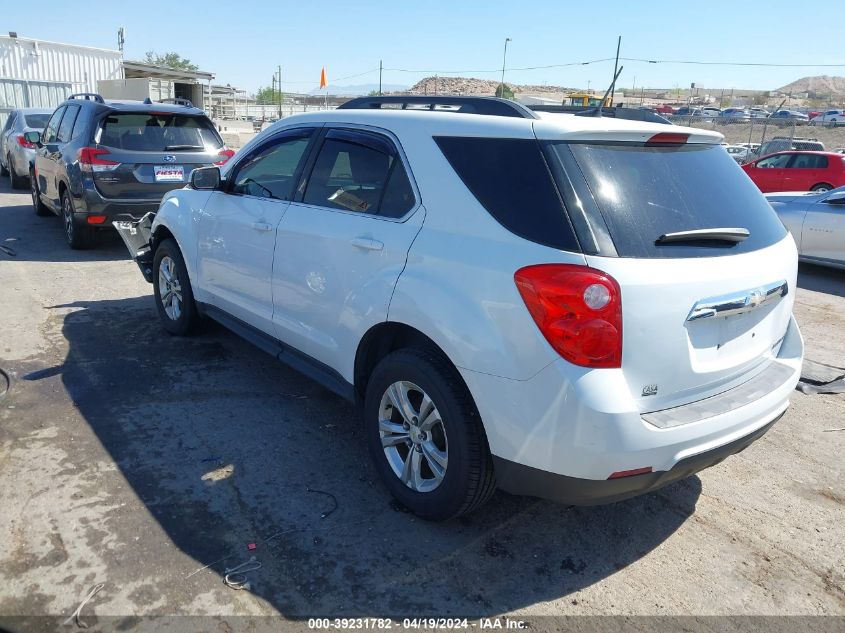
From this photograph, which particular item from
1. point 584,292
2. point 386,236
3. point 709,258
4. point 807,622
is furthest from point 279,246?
point 807,622

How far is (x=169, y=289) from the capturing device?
18.5ft

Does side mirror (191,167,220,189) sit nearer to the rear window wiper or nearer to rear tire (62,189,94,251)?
the rear window wiper

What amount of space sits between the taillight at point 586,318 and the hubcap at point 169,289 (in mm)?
3756

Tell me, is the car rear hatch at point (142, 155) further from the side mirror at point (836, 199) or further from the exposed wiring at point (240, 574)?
the side mirror at point (836, 199)

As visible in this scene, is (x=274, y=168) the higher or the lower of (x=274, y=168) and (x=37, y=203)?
the higher

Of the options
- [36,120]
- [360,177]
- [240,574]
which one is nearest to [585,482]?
[240,574]

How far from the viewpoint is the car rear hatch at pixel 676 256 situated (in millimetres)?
2568

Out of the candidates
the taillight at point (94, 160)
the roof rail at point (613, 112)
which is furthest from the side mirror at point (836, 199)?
the taillight at point (94, 160)

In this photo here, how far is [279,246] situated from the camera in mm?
4031

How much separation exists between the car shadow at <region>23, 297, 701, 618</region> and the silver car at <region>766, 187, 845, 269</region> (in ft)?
21.3

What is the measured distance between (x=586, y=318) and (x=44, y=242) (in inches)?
343

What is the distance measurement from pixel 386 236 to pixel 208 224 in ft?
6.83

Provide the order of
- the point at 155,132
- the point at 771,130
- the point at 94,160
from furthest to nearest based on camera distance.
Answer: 1. the point at 771,130
2. the point at 155,132
3. the point at 94,160

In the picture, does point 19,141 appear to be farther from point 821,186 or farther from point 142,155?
point 821,186
